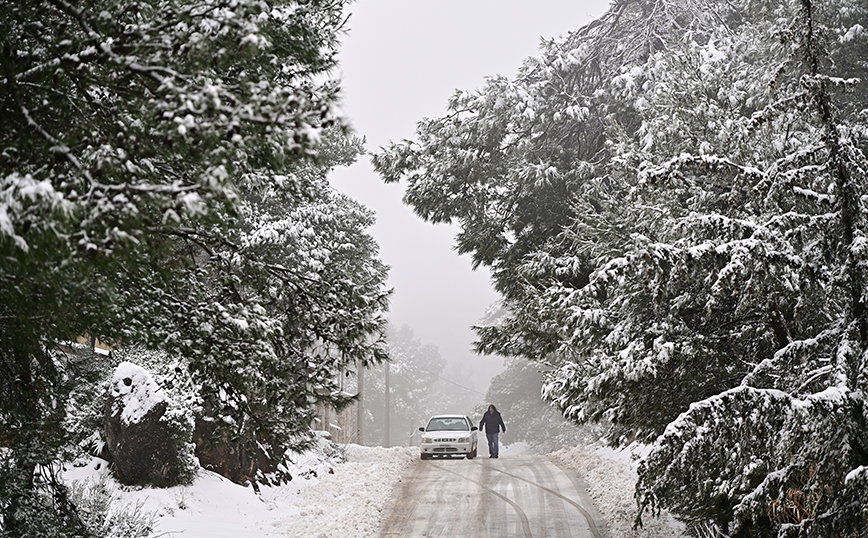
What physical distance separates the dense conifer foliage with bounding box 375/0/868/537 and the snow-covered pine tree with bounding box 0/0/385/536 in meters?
3.03

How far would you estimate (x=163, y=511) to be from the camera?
10.0 metres

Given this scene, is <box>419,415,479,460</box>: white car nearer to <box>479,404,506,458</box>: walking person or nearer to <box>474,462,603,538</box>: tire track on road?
<box>479,404,506,458</box>: walking person

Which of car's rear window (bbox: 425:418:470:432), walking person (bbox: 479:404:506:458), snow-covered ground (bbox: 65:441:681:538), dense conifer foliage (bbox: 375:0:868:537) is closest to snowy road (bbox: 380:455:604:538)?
snow-covered ground (bbox: 65:441:681:538)

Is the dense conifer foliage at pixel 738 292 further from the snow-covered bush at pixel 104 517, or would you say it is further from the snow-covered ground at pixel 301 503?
the snow-covered bush at pixel 104 517

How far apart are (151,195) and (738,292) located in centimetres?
476

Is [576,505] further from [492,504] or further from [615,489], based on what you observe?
[492,504]

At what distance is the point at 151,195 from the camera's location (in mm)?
3223

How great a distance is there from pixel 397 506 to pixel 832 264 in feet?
32.3

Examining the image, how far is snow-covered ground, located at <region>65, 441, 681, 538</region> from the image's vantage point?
1009cm

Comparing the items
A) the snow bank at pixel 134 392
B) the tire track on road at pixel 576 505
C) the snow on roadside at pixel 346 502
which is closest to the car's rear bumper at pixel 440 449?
the snow on roadside at pixel 346 502

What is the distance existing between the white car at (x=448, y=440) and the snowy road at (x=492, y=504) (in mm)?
2141

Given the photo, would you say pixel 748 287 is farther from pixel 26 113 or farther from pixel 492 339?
pixel 492 339

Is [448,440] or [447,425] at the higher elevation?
[447,425]

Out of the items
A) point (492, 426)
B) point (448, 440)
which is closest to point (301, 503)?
point (448, 440)
